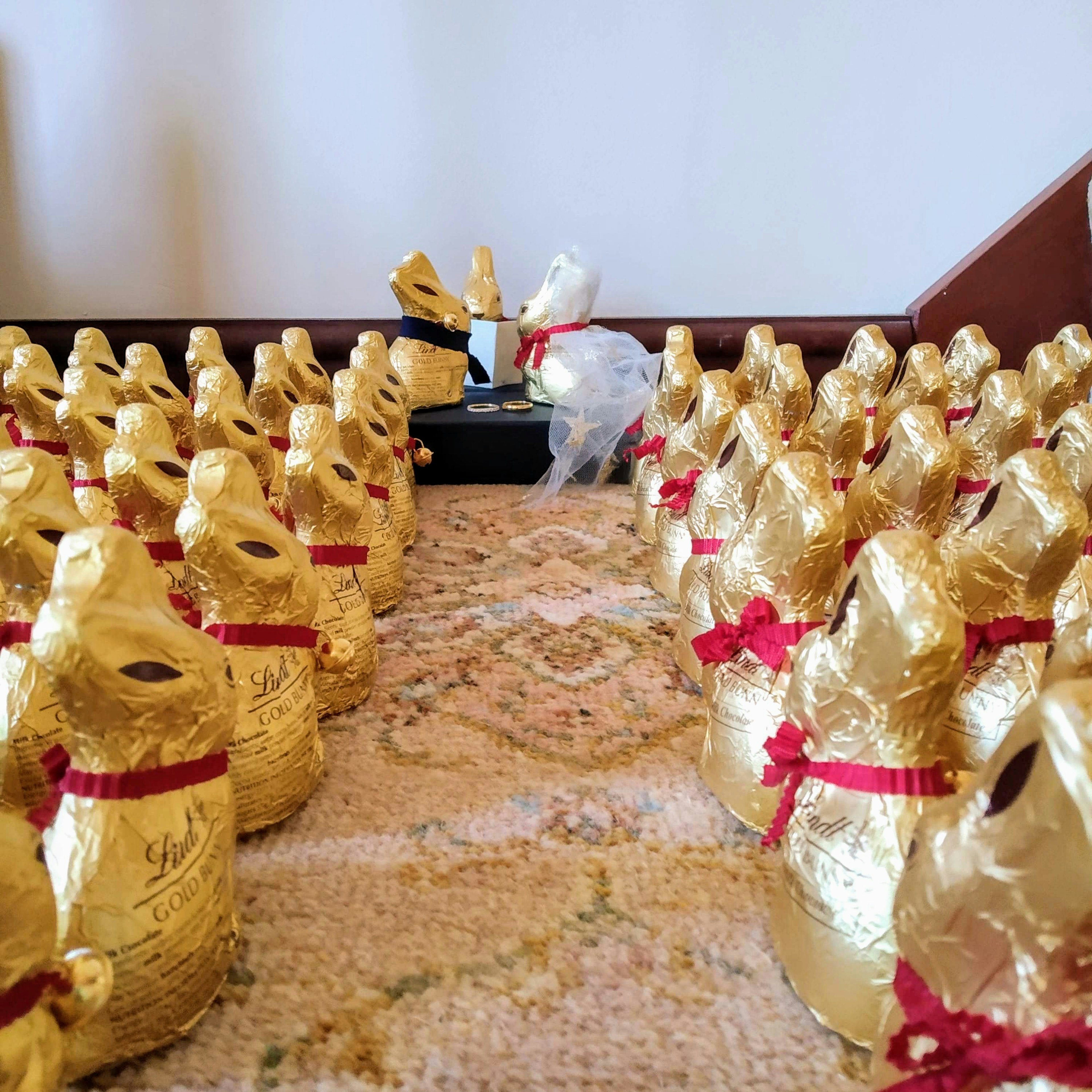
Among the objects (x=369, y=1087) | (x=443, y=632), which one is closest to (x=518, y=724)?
(x=443, y=632)

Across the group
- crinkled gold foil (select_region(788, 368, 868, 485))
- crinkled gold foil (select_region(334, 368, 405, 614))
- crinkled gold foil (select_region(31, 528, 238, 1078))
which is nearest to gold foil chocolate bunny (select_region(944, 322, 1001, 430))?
crinkled gold foil (select_region(788, 368, 868, 485))

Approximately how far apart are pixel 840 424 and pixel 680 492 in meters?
0.17

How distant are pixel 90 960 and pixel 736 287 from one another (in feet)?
5.47

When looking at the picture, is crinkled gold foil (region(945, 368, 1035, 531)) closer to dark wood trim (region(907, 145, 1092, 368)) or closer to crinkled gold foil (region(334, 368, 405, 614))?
crinkled gold foil (region(334, 368, 405, 614))

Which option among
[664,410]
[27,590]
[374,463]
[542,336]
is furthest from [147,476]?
[542,336]

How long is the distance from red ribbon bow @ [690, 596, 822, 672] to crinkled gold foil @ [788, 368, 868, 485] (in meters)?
0.34

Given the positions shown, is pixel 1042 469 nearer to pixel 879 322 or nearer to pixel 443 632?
pixel 443 632

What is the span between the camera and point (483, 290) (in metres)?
1.49

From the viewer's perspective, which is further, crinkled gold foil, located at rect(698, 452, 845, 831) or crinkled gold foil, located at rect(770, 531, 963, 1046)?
crinkled gold foil, located at rect(698, 452, 845, 831)

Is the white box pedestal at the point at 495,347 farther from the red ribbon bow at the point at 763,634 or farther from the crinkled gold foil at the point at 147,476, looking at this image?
the red ribbon bow at the point at 763,634

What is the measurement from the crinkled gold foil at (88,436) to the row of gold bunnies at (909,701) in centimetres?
54

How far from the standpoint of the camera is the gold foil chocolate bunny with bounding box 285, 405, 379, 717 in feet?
2.27

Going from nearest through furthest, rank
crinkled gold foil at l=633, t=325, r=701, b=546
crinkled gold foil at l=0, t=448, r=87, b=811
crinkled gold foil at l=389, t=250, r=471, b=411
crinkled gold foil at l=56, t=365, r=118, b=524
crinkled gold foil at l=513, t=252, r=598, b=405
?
crinkled gold foil at l=0, t=448, r=87, b=811 → crinkled gold foil at l=56, t=365, r=118, b=524 → crinkled gold foil at l=633, t=325, r=701, b=546 → crinkled gold foil at l=389, t=250, r=471, b=411 → crinkled gold foil at l=513, t=252, r=598, b=405

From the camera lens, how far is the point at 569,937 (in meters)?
0.51
